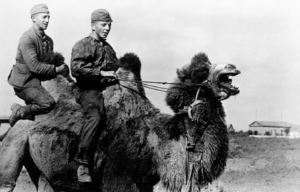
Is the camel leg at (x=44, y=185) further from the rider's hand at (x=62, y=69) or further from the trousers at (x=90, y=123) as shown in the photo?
the rider's hand at (x=62, y=69)

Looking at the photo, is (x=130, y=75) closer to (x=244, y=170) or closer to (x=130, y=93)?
(x=130, y=93)

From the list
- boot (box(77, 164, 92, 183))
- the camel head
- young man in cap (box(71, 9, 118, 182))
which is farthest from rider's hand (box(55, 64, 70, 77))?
the camel head

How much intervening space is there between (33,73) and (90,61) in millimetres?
917

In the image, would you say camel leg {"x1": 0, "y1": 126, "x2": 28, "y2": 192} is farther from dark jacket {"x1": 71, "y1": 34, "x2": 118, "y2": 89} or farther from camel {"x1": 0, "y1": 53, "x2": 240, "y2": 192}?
dark jacket {"x1": 71, "y1": 34, "x2": 118, "y2": 89}

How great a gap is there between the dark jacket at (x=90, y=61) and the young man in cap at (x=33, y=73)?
530 millimetres

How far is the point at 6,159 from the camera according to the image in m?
7.14

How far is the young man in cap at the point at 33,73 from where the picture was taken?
7.07 meters

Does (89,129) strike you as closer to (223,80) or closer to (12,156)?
(12,156)

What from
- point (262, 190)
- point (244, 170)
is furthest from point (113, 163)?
point (244, 170)

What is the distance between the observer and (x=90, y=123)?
6.59 metres

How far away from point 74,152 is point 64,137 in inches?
10.2

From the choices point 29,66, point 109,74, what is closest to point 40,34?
point 29,66

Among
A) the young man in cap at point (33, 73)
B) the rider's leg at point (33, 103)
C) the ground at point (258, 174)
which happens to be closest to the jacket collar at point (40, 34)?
the young man in cap at point (33, 73)

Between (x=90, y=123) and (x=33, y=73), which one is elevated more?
(x=33, y=73)
